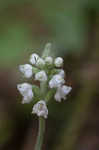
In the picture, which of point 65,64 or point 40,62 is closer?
point 40,62

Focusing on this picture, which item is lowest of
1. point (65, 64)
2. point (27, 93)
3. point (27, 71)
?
point (27, 93)

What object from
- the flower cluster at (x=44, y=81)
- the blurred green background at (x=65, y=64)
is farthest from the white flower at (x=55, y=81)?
the blurred green background at (x=65, y=64)

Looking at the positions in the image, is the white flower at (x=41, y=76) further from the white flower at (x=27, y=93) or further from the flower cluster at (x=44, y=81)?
the white flower at (x=27, y=93)

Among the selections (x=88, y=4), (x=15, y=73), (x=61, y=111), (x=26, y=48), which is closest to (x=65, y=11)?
(x=88, y=4)

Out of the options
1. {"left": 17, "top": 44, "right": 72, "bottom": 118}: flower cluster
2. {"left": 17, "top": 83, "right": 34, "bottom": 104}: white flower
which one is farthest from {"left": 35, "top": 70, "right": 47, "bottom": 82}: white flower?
{"left": 17, "top": 83, "right": 34, "bottom": 104}: white flower

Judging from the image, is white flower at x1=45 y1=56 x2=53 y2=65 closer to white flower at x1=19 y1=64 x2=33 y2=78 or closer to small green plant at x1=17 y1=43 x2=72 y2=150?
small green plant at x1=17 y1=43 x2=72 y2=150

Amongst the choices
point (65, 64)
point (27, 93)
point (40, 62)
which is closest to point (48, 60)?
point (40, 62)

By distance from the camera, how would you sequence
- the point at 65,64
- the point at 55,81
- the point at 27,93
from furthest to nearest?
the point at 65,64
the point at 27,93
the point at 55,81

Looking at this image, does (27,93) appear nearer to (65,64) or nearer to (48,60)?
(48,60)

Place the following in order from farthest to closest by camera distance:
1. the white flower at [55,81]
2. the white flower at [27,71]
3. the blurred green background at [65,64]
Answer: the blurred green background at [65,64] → the white flower at [27,71] → the white flower at [55,81]
